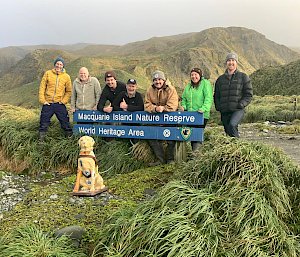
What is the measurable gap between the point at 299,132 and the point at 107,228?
10.9 m

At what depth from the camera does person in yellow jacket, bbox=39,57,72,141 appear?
958 centimetres

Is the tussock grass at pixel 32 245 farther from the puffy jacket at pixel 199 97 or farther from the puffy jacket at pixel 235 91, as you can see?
the puffy jacket at pixel 235 91

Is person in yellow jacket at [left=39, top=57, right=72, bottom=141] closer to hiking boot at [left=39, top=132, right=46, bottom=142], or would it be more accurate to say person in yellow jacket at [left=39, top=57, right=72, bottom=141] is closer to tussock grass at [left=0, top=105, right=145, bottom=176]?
hiking boot at [left=39, top=132, right=46, bottom=142]

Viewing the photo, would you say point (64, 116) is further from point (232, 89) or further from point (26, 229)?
point (26, 229)

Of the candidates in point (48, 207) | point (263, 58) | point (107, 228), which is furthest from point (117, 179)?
point (263, 58)

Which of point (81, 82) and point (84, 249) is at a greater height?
point (81, 82)

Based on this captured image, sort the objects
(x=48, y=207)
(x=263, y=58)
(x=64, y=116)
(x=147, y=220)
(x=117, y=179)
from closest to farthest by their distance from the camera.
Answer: (x=147, y=220)
(x=48, y=207)
(x=117, y=179)
(x=64, y=116)
(x=263, y=58)

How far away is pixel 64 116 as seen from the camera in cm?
988

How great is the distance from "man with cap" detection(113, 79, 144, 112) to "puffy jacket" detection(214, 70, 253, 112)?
6.14 ft

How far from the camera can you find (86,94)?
9438mm

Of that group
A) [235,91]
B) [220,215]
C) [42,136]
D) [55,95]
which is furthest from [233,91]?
[42,136]

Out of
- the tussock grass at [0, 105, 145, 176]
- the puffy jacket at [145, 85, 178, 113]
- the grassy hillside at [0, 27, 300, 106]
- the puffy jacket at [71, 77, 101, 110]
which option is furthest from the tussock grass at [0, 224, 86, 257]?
the grassy hillside at [0, 27, 300, 106]

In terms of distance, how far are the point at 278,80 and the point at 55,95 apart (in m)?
54.5

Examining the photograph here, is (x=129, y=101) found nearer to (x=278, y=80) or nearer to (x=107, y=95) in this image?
(x=107, y=95)
